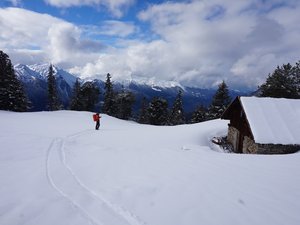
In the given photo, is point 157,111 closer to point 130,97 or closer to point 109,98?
point 130,97

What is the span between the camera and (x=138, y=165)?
37.6 feet

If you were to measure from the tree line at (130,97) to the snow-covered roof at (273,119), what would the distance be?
34688 millimetres

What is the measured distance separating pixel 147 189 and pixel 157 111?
53623mm

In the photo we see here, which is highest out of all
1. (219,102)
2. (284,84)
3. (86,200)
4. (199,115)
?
(284,84)

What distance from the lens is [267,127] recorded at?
1834 centimetres

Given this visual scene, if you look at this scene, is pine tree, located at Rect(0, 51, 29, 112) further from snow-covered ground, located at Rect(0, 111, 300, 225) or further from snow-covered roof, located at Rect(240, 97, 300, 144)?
snow-covered roof, located at Rect(240, 97, 300, 144)

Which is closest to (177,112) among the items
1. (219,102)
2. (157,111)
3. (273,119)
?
(157,111)

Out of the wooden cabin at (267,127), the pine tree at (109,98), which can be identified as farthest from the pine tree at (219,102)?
the wooden cabin at (267,127)

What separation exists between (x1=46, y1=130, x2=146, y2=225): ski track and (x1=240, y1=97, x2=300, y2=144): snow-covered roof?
12825 millimetres

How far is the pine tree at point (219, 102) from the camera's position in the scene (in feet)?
186

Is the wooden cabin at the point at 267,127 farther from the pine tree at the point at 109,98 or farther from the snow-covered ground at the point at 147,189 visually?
the pine tree at the point at 109,98

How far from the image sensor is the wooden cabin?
17.0 metres

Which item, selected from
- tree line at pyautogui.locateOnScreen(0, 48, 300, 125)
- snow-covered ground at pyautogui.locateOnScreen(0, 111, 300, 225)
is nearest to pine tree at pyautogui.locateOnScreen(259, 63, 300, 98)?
tree line at pyautogui.locateOnScreen(0, 48, 300, 125)

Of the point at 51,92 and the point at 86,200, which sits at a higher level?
the point at 51,92
